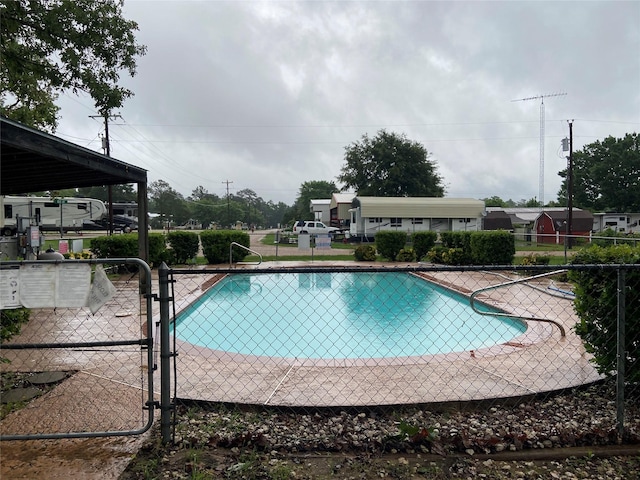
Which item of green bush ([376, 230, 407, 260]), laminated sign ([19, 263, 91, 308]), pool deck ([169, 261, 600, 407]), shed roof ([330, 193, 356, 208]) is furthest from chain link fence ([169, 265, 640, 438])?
shed roof ([330, 193, 356, 208])

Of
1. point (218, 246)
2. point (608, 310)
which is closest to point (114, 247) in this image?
point (218, 246)

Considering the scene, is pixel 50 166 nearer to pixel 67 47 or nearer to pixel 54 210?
pixel 67 47

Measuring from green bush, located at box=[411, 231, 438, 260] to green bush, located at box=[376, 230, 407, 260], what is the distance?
1.44ft

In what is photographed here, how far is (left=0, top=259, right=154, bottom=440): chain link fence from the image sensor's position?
2.68 m

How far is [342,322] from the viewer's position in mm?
9078

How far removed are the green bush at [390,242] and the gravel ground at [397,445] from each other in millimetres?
14511

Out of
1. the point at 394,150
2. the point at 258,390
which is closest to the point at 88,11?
the point at 258,390

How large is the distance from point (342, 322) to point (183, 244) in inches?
356

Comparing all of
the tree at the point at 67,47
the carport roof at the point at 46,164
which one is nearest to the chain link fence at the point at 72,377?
the carport roof at the point at 46,164

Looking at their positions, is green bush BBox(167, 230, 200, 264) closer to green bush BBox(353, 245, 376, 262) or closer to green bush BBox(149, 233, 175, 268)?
green bush BBox(149, 233, 175, 268)

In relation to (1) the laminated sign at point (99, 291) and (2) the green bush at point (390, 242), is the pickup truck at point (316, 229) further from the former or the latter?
(1) the laminated sign at point (99, 291)

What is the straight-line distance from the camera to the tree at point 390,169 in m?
41.6

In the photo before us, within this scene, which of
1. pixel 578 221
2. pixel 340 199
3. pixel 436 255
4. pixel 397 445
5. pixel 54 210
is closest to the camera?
pixel 397 445

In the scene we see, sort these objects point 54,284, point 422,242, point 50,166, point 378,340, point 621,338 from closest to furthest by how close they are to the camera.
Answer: point 54,284 → point 621,338 → point 50,166 → point 378,340 → point 422,242
